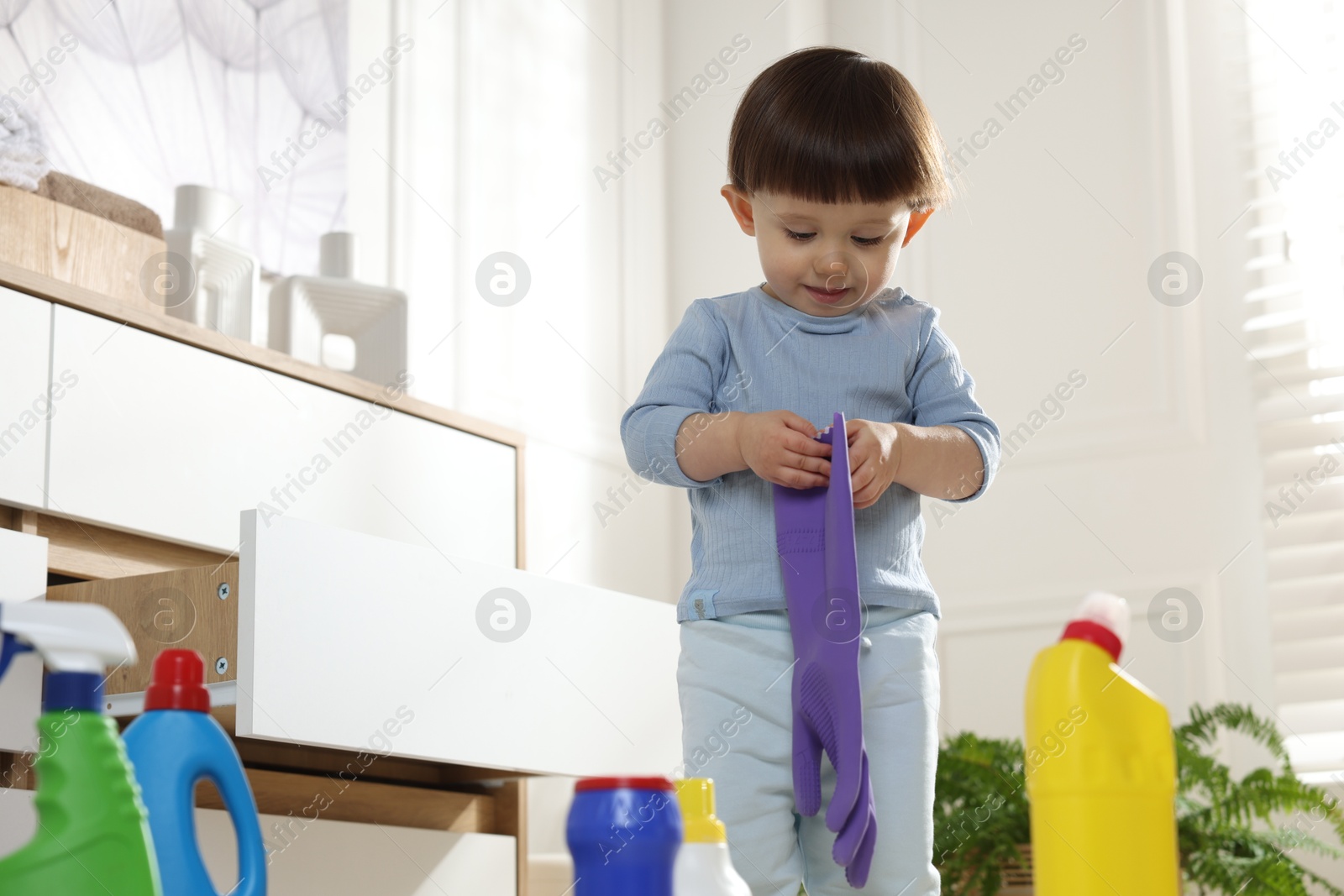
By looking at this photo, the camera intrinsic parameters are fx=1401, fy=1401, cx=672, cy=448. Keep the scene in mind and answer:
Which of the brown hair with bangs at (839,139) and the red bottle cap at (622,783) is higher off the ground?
the brown hair with bangs at (839,139)

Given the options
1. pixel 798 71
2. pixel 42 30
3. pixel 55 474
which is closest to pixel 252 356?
pixel 55 474

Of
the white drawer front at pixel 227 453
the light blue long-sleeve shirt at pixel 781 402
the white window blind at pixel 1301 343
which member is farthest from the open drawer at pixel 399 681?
the white window blind at pixel 1301 343

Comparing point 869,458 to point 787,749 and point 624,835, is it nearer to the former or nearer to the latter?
point 787,749

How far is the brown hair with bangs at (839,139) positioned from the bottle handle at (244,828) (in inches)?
26.3

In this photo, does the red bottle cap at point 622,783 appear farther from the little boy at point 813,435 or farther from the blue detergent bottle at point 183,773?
the little boy at point 813,435

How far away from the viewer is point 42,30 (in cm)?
186

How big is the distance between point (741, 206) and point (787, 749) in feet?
1.41

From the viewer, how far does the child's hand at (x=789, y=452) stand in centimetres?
93

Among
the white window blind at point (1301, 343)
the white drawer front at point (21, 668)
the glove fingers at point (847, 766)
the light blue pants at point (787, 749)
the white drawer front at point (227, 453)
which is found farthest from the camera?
the white window blind at point (1301, 343)

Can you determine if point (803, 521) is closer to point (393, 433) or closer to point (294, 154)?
point (393, 433)

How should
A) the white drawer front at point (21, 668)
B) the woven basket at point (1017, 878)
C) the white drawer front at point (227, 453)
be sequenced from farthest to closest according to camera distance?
the woven basket at point (1017, 878), the white drawer front at point (227, 453), the white drawer front at point (21, 668)

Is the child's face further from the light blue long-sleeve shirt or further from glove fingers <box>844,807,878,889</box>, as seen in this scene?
glove fingers <box>844,807,878,889</box>

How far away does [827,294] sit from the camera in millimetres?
1065

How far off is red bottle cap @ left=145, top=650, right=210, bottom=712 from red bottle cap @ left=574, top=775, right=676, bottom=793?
147 mm
